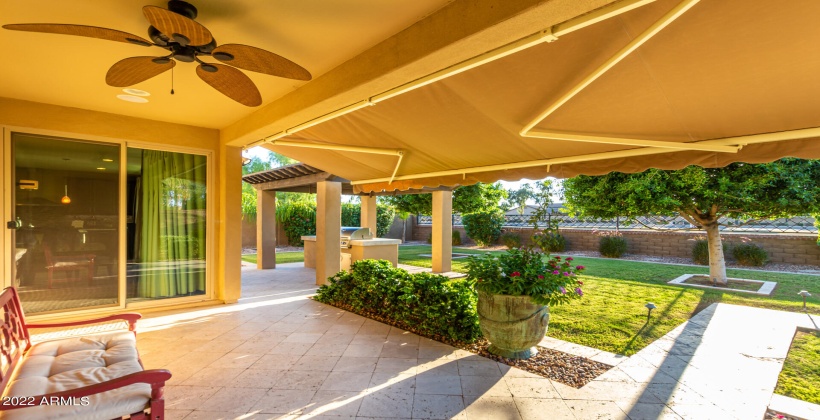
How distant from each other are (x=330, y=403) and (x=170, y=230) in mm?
4953

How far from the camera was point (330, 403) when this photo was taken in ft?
10.4

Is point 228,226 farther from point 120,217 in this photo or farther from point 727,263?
point 727,263

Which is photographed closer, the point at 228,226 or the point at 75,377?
the point at 75,377

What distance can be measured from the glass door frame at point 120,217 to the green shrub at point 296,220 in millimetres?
13644

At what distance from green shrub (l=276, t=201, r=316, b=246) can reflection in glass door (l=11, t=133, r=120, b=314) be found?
47.5 feet

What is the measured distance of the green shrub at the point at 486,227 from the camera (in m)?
18.7

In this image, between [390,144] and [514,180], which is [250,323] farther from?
[514,180]

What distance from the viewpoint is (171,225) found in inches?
253

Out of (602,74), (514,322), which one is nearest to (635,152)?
(602,74)

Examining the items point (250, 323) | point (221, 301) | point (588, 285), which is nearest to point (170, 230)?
point (221, 301)

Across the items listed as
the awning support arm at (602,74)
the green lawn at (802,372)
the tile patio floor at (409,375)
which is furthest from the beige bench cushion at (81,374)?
the green lawn at (802,372)

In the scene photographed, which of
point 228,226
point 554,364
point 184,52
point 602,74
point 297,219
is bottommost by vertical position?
point 554,364

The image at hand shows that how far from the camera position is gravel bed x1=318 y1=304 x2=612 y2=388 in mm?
3760

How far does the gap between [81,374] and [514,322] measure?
→ 3738 millimetres
